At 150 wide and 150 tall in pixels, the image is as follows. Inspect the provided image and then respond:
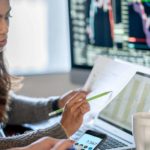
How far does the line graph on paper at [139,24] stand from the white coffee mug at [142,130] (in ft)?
2.06

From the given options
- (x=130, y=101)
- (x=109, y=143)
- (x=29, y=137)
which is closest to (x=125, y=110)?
(x=130, y=101)

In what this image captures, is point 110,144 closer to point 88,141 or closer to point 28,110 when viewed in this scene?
point 88,141

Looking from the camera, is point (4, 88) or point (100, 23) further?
point (100, 23)

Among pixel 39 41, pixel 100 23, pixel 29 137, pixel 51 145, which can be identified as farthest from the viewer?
pixel 39 41

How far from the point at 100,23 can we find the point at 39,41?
1.59ft

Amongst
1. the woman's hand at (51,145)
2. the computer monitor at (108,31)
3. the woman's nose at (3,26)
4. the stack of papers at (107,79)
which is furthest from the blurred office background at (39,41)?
the woman's hand at (51,145)

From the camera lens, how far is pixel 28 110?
59.5 inches

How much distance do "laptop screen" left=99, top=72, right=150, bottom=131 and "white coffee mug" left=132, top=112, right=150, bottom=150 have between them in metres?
0.33

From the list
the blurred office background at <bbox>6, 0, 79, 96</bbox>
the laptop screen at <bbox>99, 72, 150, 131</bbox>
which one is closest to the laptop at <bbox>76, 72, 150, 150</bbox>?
the laptop screen at <bbox>99, 72, 150, 131</bbox>

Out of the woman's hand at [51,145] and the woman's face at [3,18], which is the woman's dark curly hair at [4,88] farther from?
the woman's hand at [51,145]

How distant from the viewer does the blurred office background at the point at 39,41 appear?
6.36 feet

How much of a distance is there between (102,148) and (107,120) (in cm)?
21

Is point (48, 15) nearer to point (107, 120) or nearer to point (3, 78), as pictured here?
point (3, 78)

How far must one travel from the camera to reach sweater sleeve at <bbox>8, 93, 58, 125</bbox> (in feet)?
4.83
